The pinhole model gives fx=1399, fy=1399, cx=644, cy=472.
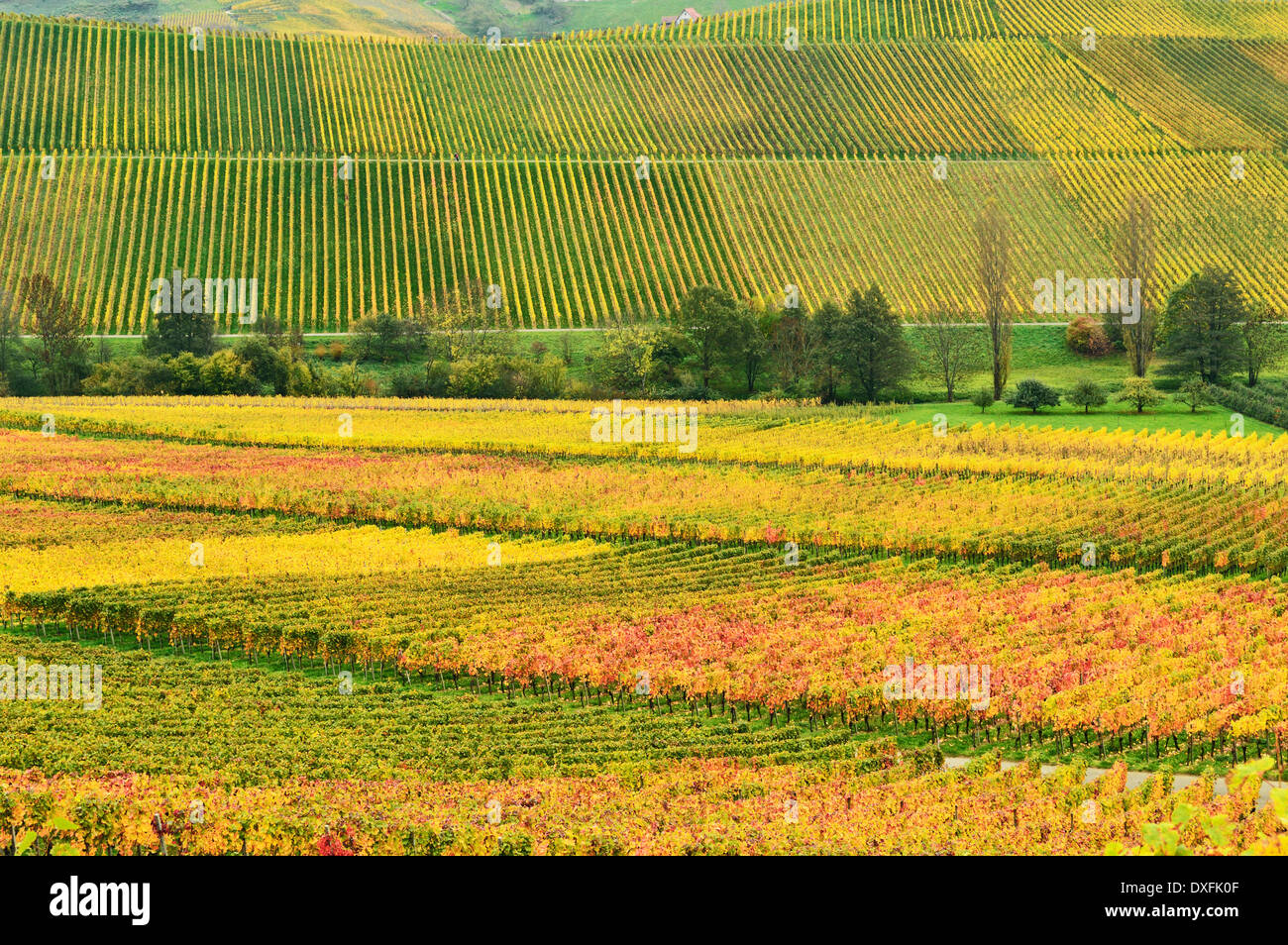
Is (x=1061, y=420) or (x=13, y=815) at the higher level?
(x=1061, y=420)

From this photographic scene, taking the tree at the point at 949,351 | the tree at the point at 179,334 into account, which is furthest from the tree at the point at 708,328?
the tree at the point at 179,334

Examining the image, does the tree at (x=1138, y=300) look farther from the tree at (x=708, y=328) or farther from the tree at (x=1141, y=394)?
the tree at (x=708, y=328)

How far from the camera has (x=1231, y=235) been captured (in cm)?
11794

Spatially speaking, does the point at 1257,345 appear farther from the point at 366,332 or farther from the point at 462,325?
the point at 366,332

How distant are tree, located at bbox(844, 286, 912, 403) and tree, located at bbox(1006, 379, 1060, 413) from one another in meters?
8.66

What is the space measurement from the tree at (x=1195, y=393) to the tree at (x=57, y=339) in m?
69.1

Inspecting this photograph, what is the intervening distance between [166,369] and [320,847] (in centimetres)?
7547

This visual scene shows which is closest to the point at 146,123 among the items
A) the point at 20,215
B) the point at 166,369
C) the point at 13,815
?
the point at 20,215

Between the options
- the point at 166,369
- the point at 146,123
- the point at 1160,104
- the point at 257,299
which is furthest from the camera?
the point at 1160,104

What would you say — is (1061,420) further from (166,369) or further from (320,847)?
(320,847)

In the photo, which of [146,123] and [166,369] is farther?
[146,123]

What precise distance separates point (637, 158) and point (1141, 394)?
217ft

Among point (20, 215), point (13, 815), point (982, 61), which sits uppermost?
point (982, 61)

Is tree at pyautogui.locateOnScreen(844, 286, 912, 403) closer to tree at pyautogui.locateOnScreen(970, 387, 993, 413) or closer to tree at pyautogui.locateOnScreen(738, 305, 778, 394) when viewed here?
tree at pyautogui.locateOnScreen(970, 387, 993, 413)
